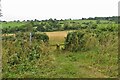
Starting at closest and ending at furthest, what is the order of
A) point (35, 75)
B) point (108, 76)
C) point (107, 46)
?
point (35, 75) < point (108, 76) < point (107, 46)

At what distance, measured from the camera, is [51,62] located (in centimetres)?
970

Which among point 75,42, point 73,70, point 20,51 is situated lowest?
point 73,70

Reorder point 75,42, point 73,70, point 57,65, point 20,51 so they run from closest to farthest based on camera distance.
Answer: point 73,70
point 57,65
point 20,51
point 75,42

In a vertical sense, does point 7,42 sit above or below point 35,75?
above

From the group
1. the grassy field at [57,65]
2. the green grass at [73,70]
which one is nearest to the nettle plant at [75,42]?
the grassy field at [57,65]

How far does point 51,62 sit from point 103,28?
11.9 meters

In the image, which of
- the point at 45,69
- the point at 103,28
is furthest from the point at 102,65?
the point at 103,28

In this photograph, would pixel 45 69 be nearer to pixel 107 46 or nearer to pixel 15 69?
pixel 15 69

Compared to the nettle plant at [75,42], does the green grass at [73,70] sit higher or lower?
lower

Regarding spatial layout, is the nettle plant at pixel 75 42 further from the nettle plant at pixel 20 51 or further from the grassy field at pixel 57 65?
the nettle plant at pixel 20 51

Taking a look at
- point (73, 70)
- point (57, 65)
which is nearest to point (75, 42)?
point (57, 65)

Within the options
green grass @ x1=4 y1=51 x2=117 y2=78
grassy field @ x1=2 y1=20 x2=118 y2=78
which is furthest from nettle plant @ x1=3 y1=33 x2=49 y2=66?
green grass @ x1=4 y1=51 x2=117 y2=78

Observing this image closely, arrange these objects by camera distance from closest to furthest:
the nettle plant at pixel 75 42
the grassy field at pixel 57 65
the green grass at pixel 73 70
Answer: the green grass at pixel 73 70, the grassy field at pixel 57 65, the nettle plant at pixel 75 42

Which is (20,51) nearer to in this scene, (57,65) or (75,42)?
(57,65)
